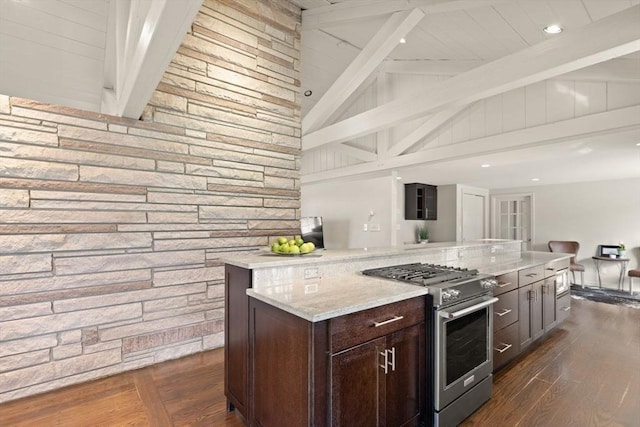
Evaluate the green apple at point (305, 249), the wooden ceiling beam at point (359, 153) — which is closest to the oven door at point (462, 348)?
the green apple at point (305, 249)

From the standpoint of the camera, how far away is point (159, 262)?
2.60m

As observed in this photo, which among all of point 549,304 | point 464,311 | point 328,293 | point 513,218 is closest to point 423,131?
point 549,304

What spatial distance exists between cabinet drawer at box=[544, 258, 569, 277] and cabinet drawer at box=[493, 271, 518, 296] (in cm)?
83

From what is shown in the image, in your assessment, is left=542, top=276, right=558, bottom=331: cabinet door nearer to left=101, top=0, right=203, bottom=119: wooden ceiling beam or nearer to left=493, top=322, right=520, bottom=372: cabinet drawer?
left=493, top=322, right=520, bottom=372: cabinet drawer

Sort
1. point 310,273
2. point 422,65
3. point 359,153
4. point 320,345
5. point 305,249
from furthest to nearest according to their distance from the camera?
point 359,153 → point 422,65 → point 305,249 → point 310,273 → point 320,345

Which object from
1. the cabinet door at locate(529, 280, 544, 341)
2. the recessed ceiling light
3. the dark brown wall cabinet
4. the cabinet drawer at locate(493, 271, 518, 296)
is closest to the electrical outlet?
the cabinet drawer at locate(493, 271, 518, 296)

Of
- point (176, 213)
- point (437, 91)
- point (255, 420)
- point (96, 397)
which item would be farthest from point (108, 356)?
point (437, 91)

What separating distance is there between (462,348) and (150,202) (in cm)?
252

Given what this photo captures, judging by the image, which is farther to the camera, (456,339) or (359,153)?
(359,153)

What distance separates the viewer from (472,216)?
770 centimetres

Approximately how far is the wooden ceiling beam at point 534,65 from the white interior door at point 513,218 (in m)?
5.99

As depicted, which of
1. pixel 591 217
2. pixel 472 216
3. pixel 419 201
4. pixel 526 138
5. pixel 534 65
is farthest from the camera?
pixel 472 216

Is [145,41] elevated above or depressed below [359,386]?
above

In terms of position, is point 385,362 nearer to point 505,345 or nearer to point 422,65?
point 505,345
